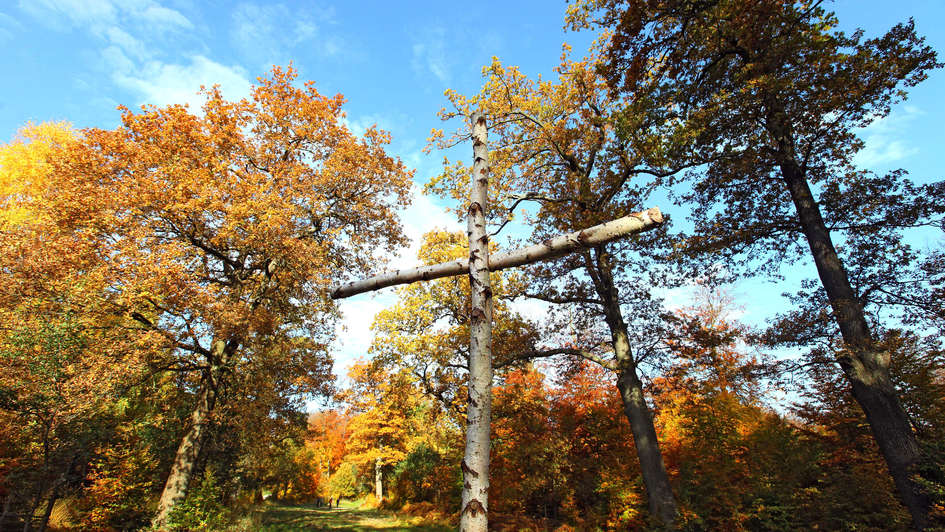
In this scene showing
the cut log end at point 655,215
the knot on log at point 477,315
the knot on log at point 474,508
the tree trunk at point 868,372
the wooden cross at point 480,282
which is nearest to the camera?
the knot on log at point 474,508

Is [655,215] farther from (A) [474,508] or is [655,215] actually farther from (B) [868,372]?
(B) [868,372]

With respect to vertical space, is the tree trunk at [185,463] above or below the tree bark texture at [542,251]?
below

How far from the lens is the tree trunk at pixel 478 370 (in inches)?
101

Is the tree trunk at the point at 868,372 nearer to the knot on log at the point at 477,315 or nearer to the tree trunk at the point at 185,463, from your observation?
the knot on log at the point at 477,315

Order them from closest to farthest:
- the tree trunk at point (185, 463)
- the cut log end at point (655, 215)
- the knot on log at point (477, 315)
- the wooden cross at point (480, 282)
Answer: the wooden cross at point (480, 282)
the cut log end at point (655, 215)
the knot on log at point (477, 315)
the tree trunk at point (185, 463)

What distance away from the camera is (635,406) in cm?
902

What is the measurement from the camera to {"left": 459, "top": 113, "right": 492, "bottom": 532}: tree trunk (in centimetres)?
256

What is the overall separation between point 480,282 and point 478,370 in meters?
0.78

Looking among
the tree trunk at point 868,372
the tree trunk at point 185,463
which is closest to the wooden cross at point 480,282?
the tree trunk at point 868,372

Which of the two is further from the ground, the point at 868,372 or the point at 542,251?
the point at 542,251

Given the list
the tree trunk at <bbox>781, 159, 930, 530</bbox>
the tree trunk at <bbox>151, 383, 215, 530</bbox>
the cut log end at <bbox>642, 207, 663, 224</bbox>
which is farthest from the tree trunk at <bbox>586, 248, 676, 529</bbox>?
the tree trunk at <bbox>151, 383, 215, 530</bbox>

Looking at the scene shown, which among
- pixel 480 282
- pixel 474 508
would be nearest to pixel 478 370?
pixel 480 282

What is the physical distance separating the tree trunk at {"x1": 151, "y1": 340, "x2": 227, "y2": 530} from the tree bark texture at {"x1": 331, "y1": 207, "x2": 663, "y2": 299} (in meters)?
9.34

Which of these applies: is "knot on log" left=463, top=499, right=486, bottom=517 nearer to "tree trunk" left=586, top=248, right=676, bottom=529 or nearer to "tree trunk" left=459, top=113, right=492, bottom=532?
"tree trunk" left=459, top=113, right=492, bottom=532
